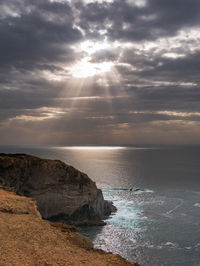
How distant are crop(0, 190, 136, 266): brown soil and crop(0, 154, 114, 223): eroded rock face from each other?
2510cm

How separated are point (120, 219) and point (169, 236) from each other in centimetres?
1168

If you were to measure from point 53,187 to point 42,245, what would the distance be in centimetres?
3067

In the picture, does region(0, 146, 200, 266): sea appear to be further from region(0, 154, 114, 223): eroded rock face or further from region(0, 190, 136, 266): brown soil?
region(0, 190, 136, 266): brown soil

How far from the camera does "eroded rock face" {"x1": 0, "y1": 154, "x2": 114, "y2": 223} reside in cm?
4062

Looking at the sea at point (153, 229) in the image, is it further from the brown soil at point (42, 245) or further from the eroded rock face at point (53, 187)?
the brown soil at point (42, 245)

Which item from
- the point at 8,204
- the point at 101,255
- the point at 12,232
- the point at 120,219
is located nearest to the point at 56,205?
the point at 120,219

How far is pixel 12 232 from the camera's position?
13.3 meters

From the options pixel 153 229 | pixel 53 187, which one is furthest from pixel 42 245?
pixel 153 229

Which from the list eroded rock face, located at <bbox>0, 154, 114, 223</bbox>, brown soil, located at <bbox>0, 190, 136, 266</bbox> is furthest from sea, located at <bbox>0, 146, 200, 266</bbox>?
brown soil, located at <bbox>0, 190, 136, 266</bbox>

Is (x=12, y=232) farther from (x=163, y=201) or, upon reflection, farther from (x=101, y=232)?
(x=163, y=201)

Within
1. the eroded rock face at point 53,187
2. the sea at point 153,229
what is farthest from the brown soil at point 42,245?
the eroded rock face at point 53,187

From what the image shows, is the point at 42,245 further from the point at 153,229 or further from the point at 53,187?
the point at 153,229

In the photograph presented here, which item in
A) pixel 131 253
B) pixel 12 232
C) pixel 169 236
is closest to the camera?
pixel 12 232

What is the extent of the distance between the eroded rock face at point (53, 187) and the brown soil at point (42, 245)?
2510cm
